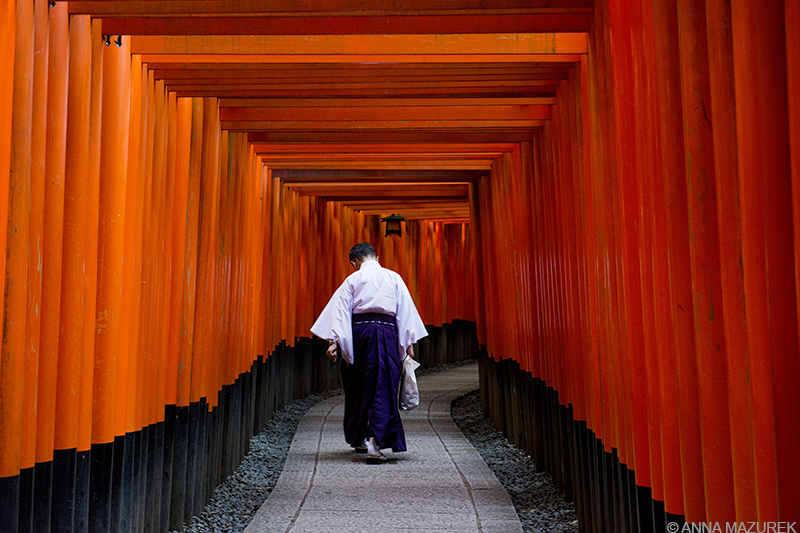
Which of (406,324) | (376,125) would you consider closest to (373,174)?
(406,324)

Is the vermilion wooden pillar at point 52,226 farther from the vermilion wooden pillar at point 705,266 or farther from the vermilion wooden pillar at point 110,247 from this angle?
the vermilion wooden pillar at point 705,266

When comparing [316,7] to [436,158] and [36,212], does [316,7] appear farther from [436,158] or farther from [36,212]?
[436,158]

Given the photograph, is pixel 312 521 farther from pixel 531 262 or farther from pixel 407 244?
pixel 407 244

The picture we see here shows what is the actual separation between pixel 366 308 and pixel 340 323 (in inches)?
9.9

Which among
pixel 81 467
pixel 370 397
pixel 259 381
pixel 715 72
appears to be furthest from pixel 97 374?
pixel 259 381

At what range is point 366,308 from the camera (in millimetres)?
6309

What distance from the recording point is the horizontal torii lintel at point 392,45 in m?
3.62

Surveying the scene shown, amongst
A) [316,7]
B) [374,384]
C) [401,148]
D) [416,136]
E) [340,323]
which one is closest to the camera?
[316,7]

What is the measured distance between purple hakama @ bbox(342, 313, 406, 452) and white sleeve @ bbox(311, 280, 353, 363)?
0.20 feet

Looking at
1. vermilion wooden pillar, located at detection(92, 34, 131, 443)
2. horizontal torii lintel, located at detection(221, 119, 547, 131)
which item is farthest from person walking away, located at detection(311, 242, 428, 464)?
vermilion wooden pillar, located at detection(92, 34, 131, 443)

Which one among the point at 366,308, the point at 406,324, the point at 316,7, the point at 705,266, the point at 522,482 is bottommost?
the point at 522,482

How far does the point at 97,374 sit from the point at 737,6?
2.67m

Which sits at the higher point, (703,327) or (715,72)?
(715,72)

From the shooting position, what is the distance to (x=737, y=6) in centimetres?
168
